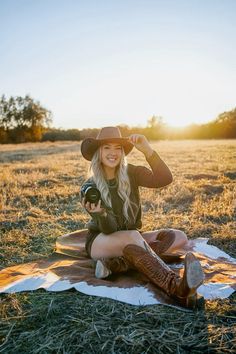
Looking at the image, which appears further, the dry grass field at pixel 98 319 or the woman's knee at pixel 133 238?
the woman's knee at pixel 133 238

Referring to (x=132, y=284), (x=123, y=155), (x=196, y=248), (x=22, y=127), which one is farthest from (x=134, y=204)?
(x=22, y=127)

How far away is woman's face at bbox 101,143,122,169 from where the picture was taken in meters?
4.05

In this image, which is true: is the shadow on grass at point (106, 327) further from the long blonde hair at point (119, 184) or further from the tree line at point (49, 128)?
the tree line at point (49, 128)

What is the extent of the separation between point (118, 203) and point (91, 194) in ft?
1.60

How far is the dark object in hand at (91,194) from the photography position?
3639 millimetres

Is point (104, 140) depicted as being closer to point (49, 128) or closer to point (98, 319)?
point (98, 319)

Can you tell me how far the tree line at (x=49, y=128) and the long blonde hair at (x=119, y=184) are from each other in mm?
39634

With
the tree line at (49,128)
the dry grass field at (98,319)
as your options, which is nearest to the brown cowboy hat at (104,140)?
the dry grass field at (98,319)

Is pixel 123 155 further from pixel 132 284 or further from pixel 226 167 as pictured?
pixel 226 167

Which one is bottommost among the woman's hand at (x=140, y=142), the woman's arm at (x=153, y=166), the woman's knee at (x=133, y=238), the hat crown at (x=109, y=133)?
the woman's knee at (x=133, y=238)

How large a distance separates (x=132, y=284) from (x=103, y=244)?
548mm

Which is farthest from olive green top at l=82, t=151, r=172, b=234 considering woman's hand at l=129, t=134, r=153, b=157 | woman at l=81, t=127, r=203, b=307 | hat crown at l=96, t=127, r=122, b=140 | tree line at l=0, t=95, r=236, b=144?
tree line at l=0, t=95, r=236, b=144

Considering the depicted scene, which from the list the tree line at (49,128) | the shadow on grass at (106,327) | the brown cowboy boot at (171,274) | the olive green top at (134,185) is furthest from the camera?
the tree line at (49,128)

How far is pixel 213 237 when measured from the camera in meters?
5.27
